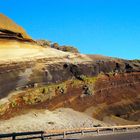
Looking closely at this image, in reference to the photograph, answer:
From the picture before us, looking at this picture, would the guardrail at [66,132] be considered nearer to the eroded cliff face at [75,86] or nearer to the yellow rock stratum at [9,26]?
the eroded cliff face at [75,86]

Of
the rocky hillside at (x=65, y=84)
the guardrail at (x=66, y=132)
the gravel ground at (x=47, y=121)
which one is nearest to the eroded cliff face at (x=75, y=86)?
the rocky hillside at (x=65, y=84)

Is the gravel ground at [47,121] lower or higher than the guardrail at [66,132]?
higher

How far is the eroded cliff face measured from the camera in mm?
45125

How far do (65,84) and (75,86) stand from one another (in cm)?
142

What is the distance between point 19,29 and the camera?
1884 inches

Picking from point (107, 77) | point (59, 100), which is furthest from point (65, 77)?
point (107, 77)

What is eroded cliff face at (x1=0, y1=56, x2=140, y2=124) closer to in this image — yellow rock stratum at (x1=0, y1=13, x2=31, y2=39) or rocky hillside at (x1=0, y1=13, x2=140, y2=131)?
rocky hillside at (x1=0, y1=13, x2=140, y2=131)

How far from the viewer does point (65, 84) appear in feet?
165

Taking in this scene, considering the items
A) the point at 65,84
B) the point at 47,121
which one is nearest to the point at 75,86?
the point at 65,84

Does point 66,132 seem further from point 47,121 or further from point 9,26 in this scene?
point 9,26

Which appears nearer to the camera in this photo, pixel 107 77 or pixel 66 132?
pixel 66 132

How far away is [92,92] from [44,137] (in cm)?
1820

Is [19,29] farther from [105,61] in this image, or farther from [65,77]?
[105,61]

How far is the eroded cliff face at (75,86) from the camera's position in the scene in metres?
45.1
